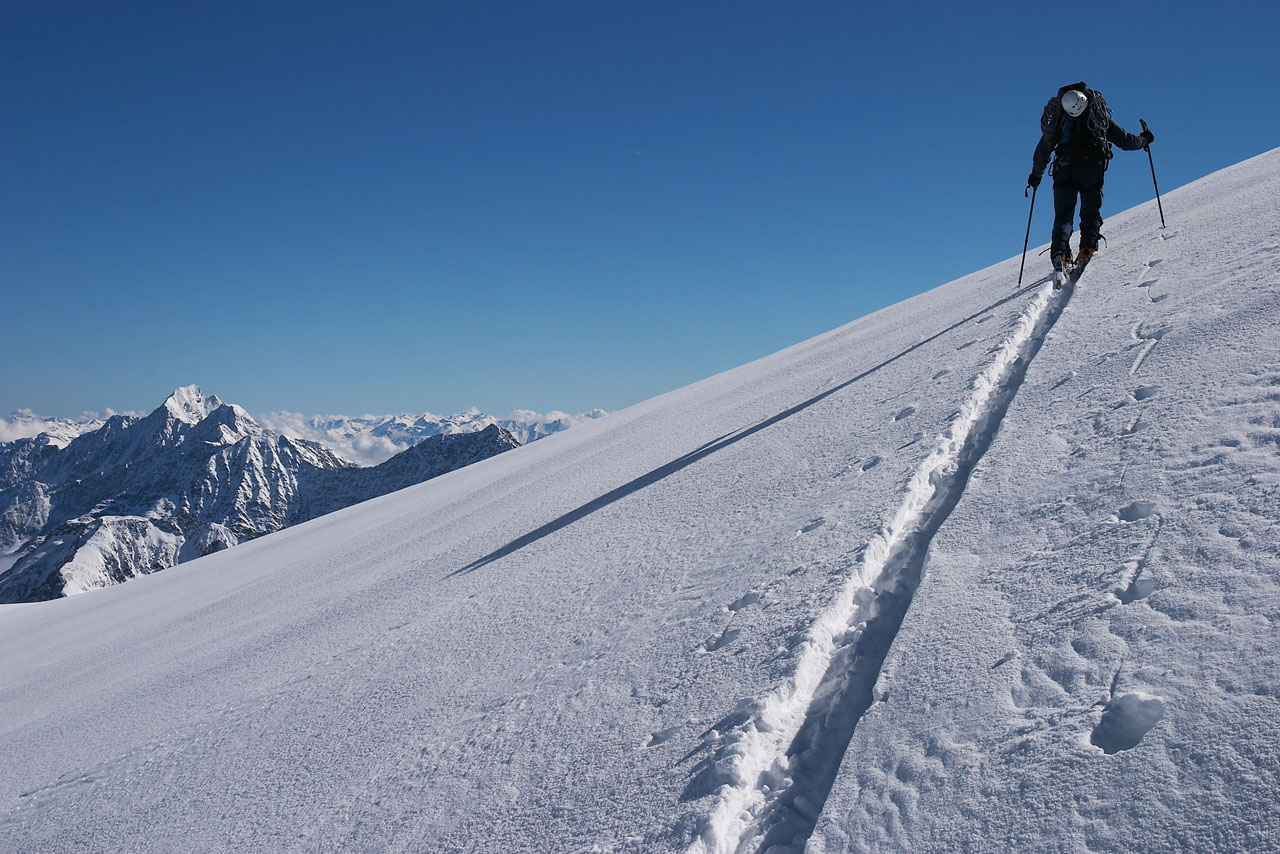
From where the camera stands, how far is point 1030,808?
79.7 inches

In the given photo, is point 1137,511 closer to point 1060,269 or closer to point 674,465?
point 674,465

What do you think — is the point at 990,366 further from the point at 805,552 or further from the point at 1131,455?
the point at 805,552

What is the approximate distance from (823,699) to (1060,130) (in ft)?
28.5

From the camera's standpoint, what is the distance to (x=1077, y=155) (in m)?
8.47

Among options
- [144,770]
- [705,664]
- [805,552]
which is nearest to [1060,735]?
[705,664]

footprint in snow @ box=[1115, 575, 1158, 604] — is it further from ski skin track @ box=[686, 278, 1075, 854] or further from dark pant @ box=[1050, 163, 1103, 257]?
dark pant @ box=[1050, 163, 1103, 257]

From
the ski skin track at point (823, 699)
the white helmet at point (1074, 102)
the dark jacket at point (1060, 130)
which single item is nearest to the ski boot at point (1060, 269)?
the dark jacket at point (1060, 130)

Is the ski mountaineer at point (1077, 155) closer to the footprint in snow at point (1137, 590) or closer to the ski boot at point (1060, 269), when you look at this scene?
the ski boot at point (1060, 269)

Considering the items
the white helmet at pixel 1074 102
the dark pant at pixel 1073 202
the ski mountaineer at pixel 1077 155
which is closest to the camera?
the white helmet at pixel 1074 102

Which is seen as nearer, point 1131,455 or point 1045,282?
point 1131,455

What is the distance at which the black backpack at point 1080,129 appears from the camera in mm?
8297

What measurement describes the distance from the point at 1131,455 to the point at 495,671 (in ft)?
12.6

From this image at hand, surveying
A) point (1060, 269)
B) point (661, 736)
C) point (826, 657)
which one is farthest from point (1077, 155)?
point (661, 736)

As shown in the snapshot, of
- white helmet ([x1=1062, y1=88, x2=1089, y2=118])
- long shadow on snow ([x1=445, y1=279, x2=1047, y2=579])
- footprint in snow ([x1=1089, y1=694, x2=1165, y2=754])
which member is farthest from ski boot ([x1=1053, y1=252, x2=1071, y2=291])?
footprint in snow ([x1=1089, y1=694, x2=1165, y2=754])
